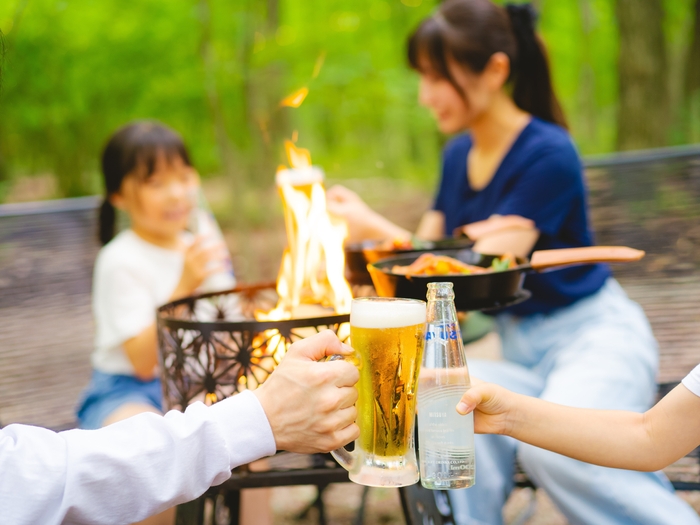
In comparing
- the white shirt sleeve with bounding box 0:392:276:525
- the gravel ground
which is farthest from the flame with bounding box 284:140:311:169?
→ the gravel ground

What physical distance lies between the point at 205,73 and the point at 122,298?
477cm

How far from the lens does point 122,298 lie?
2.61m

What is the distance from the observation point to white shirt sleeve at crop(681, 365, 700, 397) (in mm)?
1380

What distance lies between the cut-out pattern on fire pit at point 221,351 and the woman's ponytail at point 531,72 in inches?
69.6

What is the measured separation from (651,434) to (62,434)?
1.28 meters

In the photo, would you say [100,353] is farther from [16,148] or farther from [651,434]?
[16,148]

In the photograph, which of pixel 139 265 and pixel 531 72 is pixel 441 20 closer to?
pixel 531 72

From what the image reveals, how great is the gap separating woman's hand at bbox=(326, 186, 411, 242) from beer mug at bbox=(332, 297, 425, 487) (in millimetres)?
1335

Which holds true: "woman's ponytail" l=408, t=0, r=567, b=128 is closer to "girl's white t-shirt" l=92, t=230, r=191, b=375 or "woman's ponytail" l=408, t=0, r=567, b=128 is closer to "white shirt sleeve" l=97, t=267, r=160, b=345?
"girl's white t-shirt" l=92, t=230, r=191, b=375

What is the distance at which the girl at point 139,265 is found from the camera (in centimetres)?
248

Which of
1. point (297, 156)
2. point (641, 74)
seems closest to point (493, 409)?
point (297, 156)

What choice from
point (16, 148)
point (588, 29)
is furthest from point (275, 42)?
point (588, 29)

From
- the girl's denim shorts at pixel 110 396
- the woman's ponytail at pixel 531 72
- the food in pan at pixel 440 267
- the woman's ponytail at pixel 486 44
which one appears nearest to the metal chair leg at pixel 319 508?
the girl's denim shorts at pixel 110 396

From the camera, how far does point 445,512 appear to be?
1847 millimetres
